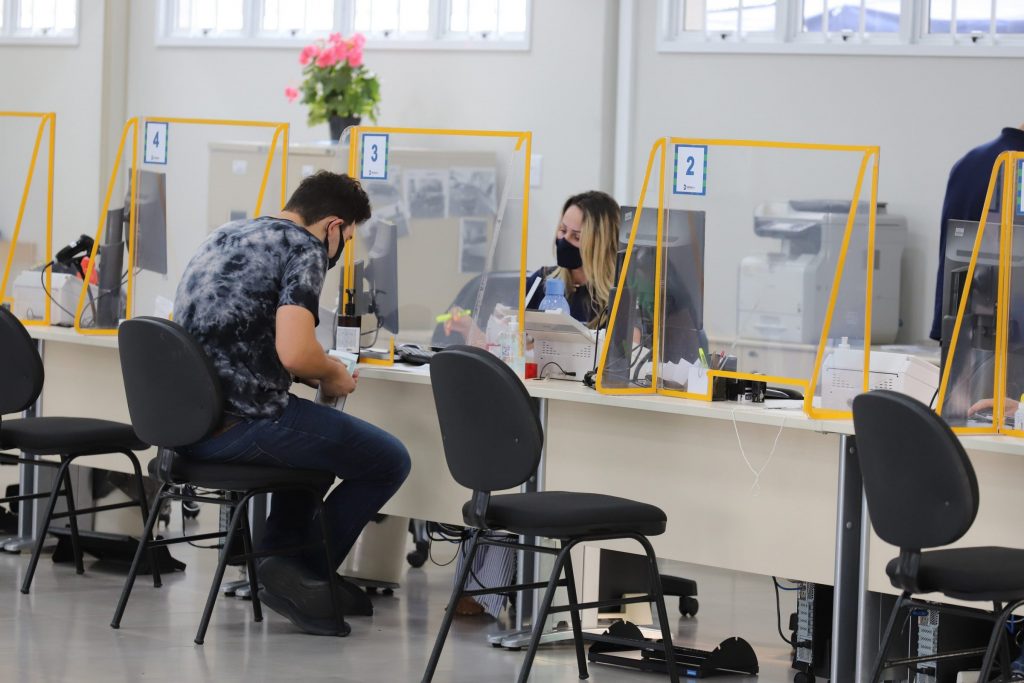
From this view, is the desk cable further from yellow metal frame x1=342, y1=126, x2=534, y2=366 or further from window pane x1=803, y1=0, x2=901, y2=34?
window pane x1=803, y1=0, x2=901, y2=34

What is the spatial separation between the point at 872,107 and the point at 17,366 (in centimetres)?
373

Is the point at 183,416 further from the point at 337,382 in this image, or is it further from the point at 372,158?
the point at 372,158

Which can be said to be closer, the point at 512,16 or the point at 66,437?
the point at 66,437

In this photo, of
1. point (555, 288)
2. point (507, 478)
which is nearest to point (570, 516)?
point (507, 478)

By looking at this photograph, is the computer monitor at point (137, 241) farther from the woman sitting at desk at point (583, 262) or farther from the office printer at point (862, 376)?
the office printer at point (862, 376)

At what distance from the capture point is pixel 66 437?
4336mm

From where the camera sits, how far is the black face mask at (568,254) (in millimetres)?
4606

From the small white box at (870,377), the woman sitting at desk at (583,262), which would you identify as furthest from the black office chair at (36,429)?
the small white box at (870,377)

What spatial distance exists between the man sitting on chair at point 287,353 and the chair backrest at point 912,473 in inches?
58.1

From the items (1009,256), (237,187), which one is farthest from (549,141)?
(1009,256)

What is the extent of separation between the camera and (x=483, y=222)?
174 inches

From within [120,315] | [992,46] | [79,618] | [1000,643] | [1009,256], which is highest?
[992,46]

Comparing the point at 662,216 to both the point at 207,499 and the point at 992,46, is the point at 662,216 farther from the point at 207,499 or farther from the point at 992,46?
the point at 992,46

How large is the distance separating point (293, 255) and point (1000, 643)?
1910 millimetres
